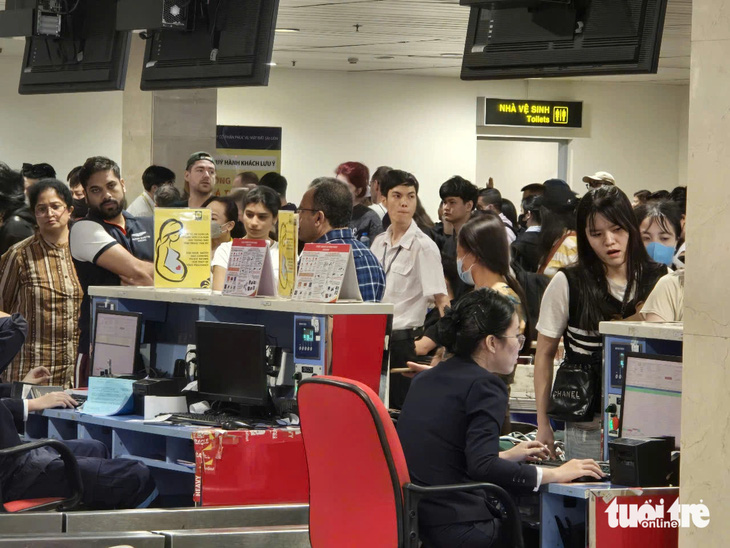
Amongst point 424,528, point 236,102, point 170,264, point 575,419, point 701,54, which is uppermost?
point 236,102

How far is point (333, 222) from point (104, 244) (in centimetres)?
132

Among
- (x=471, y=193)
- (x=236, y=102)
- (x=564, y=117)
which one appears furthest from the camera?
(x=564, y=117)

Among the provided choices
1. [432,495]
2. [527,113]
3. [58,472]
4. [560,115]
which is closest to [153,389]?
[58,472]

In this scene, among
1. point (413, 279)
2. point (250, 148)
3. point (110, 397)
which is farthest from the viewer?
point (250, 148)

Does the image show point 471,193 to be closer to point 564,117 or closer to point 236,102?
point 236,102

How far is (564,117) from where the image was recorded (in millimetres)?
15914

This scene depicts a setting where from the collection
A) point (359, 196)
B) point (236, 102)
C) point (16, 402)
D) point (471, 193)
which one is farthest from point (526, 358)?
point (236, 102)

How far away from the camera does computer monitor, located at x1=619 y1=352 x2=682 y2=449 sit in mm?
3680

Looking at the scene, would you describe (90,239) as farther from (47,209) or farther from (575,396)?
(575,396)

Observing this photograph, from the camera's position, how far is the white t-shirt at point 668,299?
4.08 meters

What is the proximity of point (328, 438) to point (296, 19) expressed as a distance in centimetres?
793

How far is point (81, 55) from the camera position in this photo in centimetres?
639

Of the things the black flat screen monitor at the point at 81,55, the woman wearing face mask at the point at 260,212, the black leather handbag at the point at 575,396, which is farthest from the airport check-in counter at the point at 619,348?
the black flat screen monitor at the point at 81,55

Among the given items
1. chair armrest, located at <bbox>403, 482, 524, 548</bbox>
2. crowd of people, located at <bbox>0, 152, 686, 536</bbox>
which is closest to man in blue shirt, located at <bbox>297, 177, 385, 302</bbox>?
crowd of people, located at <bbox>0, 152, 686, 536</bbox>
